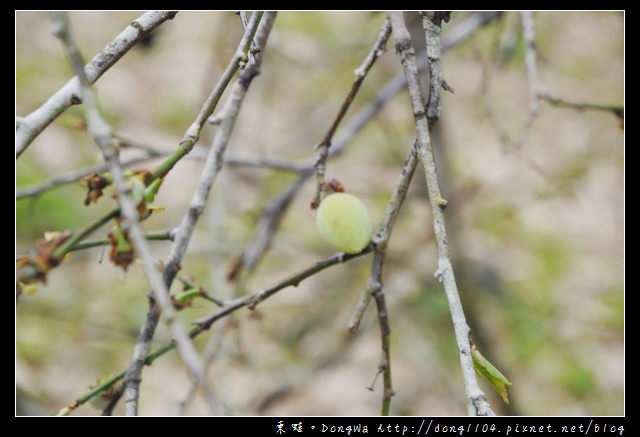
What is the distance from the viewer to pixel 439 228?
650 mm

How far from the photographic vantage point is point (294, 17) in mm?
2326

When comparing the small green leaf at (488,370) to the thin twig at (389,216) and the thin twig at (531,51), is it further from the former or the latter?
the thin twig at (531,51)

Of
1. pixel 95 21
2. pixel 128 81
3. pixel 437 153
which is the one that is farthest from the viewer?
pixel 128 81

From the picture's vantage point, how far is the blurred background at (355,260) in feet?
6.84

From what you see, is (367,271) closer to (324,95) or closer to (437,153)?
(437,153)

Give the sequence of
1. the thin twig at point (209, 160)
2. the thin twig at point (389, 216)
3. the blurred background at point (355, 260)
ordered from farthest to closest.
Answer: the blurred background at point (355, 260)
the thin twig at point (389, 216)
the thin twig at point (209, 160)

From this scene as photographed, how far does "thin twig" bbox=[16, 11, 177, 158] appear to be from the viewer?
670mm

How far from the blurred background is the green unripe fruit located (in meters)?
0.92

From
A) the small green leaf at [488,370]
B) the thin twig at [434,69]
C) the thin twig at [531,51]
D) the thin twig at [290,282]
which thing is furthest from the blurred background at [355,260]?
the small green leaf at [488,370]

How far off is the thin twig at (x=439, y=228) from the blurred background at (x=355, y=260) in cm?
101

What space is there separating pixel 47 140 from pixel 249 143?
37.8 inches

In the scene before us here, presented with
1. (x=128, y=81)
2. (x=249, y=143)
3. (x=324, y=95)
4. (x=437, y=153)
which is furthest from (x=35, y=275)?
(x=128, y=81)

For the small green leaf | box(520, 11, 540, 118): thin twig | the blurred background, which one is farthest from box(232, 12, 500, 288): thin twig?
the small green leaf

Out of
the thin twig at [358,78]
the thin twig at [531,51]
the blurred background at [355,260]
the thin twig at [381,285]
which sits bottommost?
the thin twig at [381,285]
